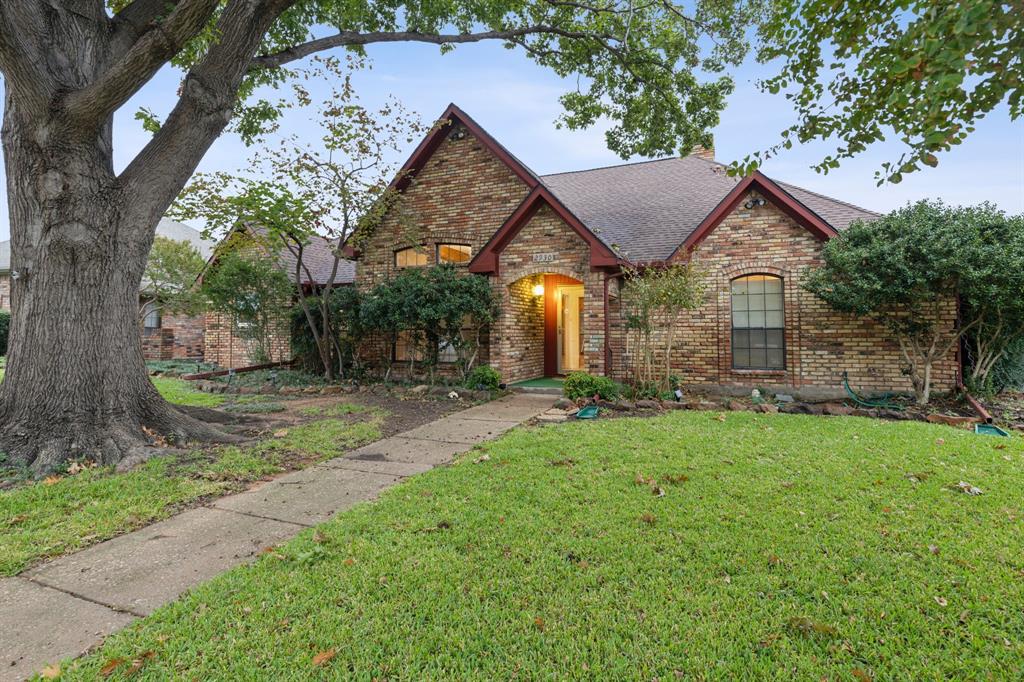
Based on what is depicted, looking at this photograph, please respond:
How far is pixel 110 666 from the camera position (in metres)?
2.12

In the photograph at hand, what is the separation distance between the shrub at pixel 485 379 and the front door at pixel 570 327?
3409 mm

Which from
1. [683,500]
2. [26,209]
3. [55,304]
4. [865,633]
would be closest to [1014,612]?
[865,633]

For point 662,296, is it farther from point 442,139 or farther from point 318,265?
point 318,265

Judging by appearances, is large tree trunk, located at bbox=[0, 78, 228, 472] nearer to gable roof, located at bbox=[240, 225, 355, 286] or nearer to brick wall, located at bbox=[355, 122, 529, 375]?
brick wall, located at bbox=[355, 122, 529, 375]

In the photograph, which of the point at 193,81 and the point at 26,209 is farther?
the point at 193,81

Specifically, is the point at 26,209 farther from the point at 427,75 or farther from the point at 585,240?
the point at 585,240

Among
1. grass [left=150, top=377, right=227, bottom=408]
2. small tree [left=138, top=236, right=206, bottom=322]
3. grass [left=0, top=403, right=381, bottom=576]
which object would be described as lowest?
grass [left=0, top=403, right=381, bottom=576]

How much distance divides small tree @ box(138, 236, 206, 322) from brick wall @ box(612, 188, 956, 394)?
41.9ft

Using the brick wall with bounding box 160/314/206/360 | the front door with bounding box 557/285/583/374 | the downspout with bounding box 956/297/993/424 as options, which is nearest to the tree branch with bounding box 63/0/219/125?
the front door with bounding box 557/285/583/374

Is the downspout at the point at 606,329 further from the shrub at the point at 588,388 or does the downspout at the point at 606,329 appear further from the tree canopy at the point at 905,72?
the tree canopy at the point at 905,72

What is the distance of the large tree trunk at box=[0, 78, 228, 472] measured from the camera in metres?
5.16

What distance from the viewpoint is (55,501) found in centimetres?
411

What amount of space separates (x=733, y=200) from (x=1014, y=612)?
8.96m

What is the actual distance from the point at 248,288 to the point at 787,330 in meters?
13.4
